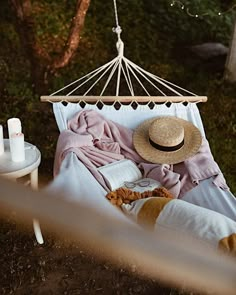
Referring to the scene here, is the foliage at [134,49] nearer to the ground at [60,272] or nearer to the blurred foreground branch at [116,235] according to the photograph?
the ground at [60,272]

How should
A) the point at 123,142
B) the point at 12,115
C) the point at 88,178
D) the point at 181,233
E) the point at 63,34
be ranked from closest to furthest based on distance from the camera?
the point at 181,233 < the point at 88,178 < the point at 123,142 < the point at 12,115 < the point at 63,34

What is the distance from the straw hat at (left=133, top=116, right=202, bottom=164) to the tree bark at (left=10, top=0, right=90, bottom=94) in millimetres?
1182

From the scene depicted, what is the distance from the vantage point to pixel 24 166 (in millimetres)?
1967

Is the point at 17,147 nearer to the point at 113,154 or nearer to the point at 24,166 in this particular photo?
the point at 24,166

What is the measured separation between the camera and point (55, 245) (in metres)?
2.16

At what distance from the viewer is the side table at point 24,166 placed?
192 centimetres

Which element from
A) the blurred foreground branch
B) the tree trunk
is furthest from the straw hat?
the blurred foreground branch

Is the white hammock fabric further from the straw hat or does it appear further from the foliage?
the foliage

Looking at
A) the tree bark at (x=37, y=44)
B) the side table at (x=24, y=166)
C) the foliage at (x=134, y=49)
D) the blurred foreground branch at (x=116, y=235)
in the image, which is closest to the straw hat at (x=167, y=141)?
the side table at (x=24, y=166)

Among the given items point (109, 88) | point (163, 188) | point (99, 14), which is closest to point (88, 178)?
point (163, 188)

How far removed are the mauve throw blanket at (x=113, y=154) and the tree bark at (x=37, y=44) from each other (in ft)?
3.67

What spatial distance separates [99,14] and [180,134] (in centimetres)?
237

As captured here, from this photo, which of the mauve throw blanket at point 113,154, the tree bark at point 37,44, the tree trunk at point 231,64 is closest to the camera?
the mauve throw blanket at point 113,154

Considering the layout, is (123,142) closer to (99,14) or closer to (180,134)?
(180,134)
